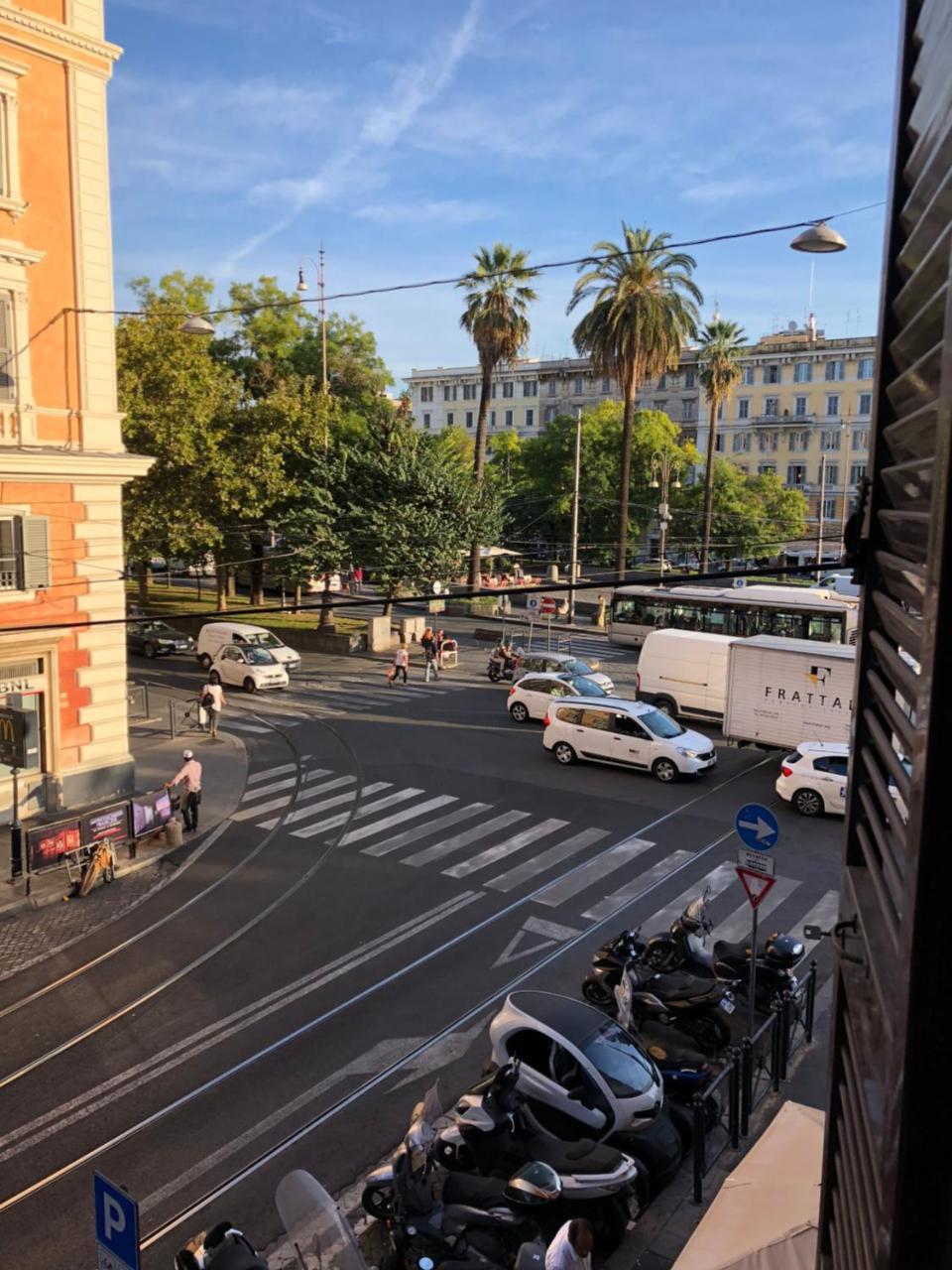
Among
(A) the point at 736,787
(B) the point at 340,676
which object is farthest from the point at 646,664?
(B) the point at 340,676

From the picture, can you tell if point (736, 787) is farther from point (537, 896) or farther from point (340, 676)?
point (340, 676)

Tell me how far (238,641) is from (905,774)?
3195cm

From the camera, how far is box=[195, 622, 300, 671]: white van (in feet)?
108

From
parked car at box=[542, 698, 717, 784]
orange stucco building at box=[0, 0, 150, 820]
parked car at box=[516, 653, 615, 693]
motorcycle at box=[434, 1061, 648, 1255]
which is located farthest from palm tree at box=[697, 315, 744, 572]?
motorcycle at box=[434, 1061, 648, 1255]

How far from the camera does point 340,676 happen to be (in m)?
34.2

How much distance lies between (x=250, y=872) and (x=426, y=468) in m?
25.6

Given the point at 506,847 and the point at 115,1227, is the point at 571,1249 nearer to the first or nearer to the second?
the point at 115,1227

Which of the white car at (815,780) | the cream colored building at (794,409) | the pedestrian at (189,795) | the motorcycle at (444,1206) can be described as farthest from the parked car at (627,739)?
the cream colored building at (794,409)

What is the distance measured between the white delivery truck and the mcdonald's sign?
49.4 feet

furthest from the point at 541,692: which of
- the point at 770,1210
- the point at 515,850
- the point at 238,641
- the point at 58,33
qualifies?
the point at 770,1210

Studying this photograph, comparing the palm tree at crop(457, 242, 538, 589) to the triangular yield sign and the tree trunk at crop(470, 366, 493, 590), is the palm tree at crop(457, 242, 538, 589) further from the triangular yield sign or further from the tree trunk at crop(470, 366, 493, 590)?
the triangular yield sign

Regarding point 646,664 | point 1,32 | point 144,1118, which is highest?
point 1,32

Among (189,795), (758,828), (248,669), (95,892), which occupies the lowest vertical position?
(95,892)

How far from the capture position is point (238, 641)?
3269cm
